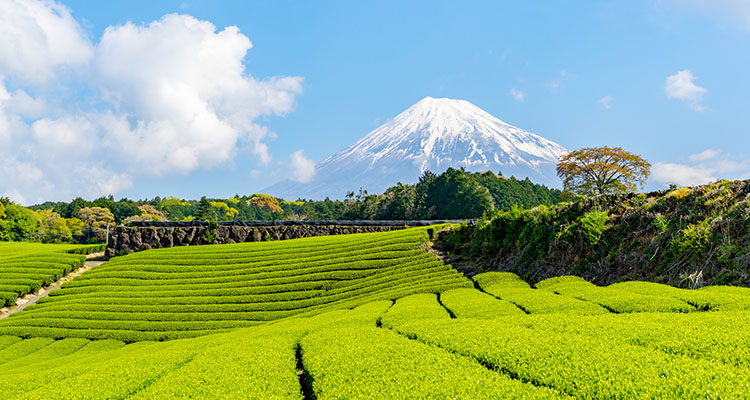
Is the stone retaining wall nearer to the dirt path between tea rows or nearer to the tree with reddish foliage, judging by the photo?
the dirt path between tea rows

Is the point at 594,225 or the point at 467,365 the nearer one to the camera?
the point at 467,365

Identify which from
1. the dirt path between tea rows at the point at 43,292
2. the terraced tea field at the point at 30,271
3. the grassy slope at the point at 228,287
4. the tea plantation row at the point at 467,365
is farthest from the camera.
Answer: the terraced tea field at the point at 30,271

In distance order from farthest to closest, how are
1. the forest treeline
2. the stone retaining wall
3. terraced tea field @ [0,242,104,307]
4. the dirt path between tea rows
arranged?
the forest treeline < the stone retaining wall < terraced tea field @ [0,242,104,307] < the dirt path between tea rows

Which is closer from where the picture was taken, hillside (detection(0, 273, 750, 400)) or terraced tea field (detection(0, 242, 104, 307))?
hillside (detection(0, 273, 750, 400))

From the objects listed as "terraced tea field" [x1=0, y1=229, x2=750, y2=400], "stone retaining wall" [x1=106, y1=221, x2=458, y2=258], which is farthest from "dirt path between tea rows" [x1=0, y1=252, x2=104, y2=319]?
"terraced tea field" [x1=0, y1=229, x2=750, y2=400]

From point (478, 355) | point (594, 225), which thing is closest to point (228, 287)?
point (594, 225)

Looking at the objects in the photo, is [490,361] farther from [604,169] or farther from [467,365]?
[604,169]

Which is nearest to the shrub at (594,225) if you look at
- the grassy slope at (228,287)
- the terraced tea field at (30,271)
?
the grassy slope at (228,287)

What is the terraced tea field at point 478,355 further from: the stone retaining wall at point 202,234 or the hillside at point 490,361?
the stone retaining wall at point 202,234

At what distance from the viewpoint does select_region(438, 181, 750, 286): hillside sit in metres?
10.5

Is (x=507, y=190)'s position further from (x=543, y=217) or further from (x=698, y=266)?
(x=698, y=266)

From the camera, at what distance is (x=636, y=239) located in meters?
13.1

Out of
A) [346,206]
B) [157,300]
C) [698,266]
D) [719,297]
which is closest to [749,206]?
[698,266]

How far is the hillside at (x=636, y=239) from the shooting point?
1051 cm
